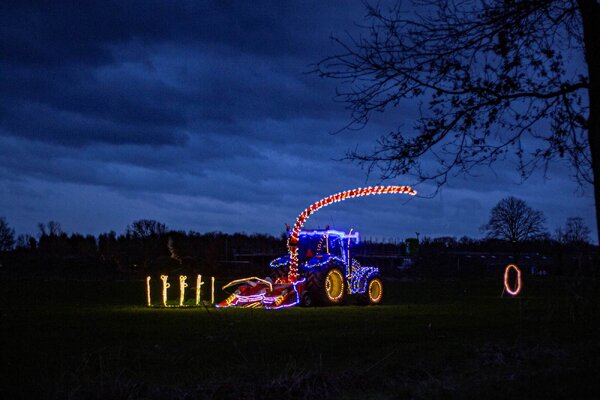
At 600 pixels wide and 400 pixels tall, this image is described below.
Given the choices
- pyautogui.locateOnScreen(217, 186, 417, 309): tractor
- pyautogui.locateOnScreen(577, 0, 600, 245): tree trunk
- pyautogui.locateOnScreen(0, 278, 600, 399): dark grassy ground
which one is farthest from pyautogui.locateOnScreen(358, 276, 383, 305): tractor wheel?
pyautogui.locateOnScreen(577, 0, 600, 245): tree trunk

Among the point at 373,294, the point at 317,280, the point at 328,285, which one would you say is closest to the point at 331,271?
the point at 328,285

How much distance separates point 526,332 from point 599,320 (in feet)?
8.91

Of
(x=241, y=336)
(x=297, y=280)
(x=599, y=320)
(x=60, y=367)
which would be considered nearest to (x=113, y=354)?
A: (x=60, y=367)

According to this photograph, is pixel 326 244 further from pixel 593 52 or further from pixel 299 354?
pixel 593 52

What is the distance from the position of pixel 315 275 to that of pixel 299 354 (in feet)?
50.7

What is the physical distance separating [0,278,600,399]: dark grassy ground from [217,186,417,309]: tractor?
4628mm

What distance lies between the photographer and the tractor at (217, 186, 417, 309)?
84.3 ft

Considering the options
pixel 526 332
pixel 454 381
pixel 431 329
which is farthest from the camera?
pixel 431 329

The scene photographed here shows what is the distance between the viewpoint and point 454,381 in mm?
7430

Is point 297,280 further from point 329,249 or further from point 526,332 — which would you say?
point 526,332

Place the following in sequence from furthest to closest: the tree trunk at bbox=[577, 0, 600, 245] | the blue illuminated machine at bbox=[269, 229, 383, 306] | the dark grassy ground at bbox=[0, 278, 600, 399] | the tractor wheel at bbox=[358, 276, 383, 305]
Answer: the tractor wheel at bbox=[358, 276, 383, 305]
the blue illuminated machine at bbox=[269, 229, 383, 306]
the tree trunk at bbox=[577, 0, 600, 245]
the dark grassy ground at bbox=[0, 278, 600, 399]

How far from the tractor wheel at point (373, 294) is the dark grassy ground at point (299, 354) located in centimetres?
652

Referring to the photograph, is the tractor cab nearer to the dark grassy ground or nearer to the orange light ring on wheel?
the orange light ring on wheel

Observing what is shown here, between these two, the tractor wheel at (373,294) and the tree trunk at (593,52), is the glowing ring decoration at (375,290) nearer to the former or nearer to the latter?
the tractor wheel at (373,294)
